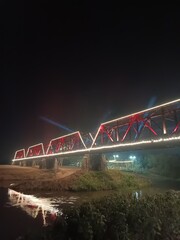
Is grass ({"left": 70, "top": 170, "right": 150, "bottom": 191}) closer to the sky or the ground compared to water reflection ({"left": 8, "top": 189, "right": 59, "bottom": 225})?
closer to the sky

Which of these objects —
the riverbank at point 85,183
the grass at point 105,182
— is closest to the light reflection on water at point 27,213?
the riverbank at point 85,183

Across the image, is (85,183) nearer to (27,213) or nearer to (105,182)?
(105,182)

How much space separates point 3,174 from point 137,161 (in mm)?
68822

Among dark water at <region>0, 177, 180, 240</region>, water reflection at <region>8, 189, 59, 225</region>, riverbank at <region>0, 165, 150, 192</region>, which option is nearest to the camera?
dark water at <region>0, 177, 180, 240</region>

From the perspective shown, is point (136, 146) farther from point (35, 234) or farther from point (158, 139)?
point (35, 234)

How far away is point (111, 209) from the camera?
16656 mm

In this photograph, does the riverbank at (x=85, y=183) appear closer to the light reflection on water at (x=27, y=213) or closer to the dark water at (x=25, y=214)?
the light reflection on water at (x=27, y=213)

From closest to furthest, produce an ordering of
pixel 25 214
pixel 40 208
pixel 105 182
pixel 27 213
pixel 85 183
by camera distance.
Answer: pixel 25 214, pixel 27 213, pixel 40 208, pixel 85 183, pixel 105 182

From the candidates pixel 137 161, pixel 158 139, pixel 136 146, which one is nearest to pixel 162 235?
pixel 158 139

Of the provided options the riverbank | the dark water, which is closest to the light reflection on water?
the dark water

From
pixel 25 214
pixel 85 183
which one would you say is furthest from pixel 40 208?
pixel 85 183

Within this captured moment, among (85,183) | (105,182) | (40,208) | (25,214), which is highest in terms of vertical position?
(105,182)

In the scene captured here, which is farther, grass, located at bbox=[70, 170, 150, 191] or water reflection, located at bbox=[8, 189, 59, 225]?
grass, located at bbox=[70, 170, 150, 191]

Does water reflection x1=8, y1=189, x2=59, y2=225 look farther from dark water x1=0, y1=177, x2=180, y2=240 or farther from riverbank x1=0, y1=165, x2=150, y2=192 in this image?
riverbank x1=0, y1=165, x2=150, y2=192
